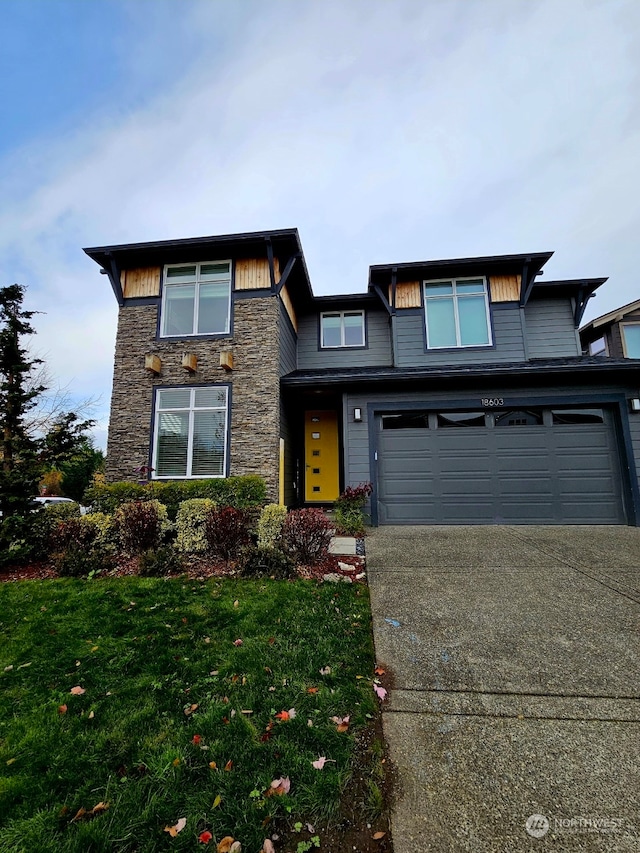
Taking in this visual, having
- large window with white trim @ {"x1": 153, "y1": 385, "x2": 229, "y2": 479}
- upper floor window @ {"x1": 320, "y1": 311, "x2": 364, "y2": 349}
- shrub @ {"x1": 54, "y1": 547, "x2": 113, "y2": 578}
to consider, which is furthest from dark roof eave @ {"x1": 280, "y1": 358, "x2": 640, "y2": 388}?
shrub @ {"x1": 54, "y1": 547, "x2": 113, "y2": 578}

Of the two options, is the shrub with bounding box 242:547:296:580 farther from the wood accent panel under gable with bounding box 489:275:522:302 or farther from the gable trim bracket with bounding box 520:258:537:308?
the gable trim bracket with bounding box 520:258:537:308

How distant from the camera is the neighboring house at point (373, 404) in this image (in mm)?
7621

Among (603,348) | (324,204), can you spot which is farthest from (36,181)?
(603,348)

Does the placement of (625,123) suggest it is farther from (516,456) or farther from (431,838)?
(431,838)

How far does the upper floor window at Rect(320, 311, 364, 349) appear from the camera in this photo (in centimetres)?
1037

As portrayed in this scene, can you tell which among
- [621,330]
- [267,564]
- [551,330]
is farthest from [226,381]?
[621,330]

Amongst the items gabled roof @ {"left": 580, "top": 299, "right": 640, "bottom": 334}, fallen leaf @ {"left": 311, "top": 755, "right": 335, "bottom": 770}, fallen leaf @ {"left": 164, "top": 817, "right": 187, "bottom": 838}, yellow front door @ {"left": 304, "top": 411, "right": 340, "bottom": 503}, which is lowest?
fallen leaf @ {"left": 164, "top": 817, "right": 187, "bottom": 838}

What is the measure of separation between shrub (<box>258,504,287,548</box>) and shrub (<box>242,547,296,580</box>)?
58 cm

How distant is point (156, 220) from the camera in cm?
1415

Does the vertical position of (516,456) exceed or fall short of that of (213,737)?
it exceeds it

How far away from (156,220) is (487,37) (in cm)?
1198

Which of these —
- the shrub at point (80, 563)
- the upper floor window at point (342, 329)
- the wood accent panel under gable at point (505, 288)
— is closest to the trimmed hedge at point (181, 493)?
the shrub at point (80, 563)

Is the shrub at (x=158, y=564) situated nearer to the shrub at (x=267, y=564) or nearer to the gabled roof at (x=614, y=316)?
the shrub at (x=267, y=564)

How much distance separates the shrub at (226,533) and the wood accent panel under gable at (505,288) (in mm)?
8337
